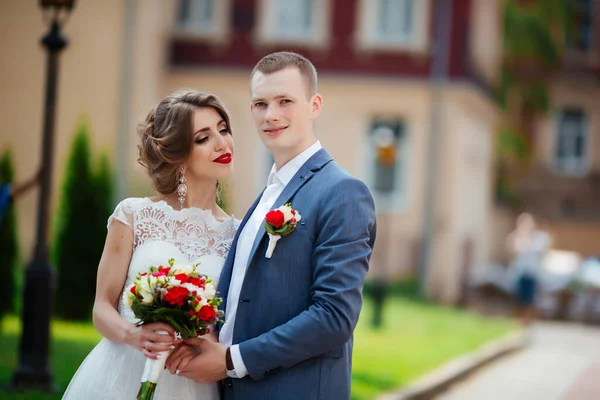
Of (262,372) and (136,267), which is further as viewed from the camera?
(136,267)

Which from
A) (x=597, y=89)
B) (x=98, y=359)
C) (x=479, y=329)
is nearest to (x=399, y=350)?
(x=479, y=329)

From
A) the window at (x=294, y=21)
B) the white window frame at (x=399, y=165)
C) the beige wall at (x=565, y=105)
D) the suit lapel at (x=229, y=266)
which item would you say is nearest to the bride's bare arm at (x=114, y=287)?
the suit lapel at (x=229, y=266)

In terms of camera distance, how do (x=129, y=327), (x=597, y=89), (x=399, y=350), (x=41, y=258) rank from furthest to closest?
(x=597, y=89) < (x=399, y=350) < (x=41, y=258) < (x=129, y=327)

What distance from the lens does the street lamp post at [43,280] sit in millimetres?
9430

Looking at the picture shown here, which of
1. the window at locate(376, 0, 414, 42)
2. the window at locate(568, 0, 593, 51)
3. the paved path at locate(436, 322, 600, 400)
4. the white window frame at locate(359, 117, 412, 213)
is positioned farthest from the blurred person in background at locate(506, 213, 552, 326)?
the window at locate(568, 0, 593, 51)

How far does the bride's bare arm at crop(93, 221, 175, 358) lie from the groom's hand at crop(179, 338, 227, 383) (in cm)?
30

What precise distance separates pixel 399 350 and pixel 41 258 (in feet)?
21.0

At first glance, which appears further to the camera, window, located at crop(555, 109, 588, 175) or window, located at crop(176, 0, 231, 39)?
window, located at crop(555, 109, 588, 175)

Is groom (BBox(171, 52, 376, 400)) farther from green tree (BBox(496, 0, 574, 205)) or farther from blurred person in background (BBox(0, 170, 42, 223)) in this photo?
green tree (BBox(496, 0, 574, 205))

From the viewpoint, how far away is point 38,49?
22.6 meters

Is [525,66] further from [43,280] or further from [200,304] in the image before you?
[200,304]

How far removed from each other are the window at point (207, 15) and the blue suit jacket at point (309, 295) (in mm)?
24321

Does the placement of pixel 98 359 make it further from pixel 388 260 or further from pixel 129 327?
pixel 388 260

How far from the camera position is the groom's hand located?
3906mm
